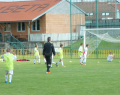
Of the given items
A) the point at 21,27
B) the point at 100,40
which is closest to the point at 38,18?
the point at 21,27

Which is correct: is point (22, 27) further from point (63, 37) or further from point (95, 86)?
point (95, 86)

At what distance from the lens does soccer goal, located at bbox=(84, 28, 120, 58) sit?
2481 cm

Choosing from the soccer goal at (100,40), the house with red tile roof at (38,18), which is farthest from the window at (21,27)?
the soccer goal at (100,40)

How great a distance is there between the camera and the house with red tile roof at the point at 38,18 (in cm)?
3816

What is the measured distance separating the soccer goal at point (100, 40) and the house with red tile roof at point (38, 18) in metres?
11.0

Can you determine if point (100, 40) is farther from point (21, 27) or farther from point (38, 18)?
point (21, 27)

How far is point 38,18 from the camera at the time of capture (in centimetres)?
3975

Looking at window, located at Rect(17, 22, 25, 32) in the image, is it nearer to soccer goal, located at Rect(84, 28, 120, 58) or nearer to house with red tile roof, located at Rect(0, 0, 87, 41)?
house with red tile roof, located at Rect(0, 0, 87, 41)

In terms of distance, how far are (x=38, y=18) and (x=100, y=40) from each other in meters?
15.8

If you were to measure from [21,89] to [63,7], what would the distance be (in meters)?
32.5

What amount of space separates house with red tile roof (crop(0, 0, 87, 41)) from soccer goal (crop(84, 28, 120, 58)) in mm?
10954

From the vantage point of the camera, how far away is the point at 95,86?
9.89 metres

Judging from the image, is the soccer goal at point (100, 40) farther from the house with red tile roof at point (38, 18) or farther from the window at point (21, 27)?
the window at point (21, 27)

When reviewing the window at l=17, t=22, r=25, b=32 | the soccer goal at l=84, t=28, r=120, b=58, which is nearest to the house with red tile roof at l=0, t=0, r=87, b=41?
the window at l=17, t=22, r=25, b=32
